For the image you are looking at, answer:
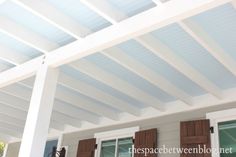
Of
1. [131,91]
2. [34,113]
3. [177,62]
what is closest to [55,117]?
[131,91]

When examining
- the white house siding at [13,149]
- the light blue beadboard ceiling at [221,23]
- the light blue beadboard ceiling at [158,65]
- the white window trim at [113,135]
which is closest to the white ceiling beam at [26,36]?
the light blue beadboard ceiling at [158,65]

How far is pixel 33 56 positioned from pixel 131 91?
5.34 ft

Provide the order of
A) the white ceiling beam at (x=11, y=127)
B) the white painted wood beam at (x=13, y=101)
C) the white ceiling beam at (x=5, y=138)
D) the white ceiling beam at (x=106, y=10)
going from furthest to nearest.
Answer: the white ceiling beam at (x=5, y=138) → the white ceiling beam at (x=11, y=127) → the white painted wood beam at (x=13, y=101) → the white ceiling beam at (x=106, y=10)

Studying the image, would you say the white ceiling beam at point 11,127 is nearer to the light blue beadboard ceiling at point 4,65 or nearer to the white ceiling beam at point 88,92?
the white ceiling beam at point 88,92

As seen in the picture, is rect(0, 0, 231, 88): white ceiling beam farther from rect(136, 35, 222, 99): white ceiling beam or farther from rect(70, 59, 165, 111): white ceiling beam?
rect(70, 59, 165, 111): white ceiling beam

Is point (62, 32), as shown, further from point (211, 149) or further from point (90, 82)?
point (211, 149)

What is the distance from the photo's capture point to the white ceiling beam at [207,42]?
307cm

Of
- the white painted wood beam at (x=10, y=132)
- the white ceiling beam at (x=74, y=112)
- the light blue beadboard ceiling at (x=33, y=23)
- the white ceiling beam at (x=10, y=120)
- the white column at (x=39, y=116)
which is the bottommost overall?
the white column at (x=39, y=116)

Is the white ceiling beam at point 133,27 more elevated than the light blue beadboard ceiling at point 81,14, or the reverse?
the light blue beadboard ceiling at point 81,14

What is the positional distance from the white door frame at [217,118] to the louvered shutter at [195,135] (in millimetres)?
77

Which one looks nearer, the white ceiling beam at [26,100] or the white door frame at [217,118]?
the white door frame at [217,118]

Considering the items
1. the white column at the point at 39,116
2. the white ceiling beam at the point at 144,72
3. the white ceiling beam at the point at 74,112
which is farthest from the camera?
the white ceiling beam at the point at 74,112

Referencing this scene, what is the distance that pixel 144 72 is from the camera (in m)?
4.09

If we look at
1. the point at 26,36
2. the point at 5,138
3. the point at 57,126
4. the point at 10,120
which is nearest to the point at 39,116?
the point at 26,36
